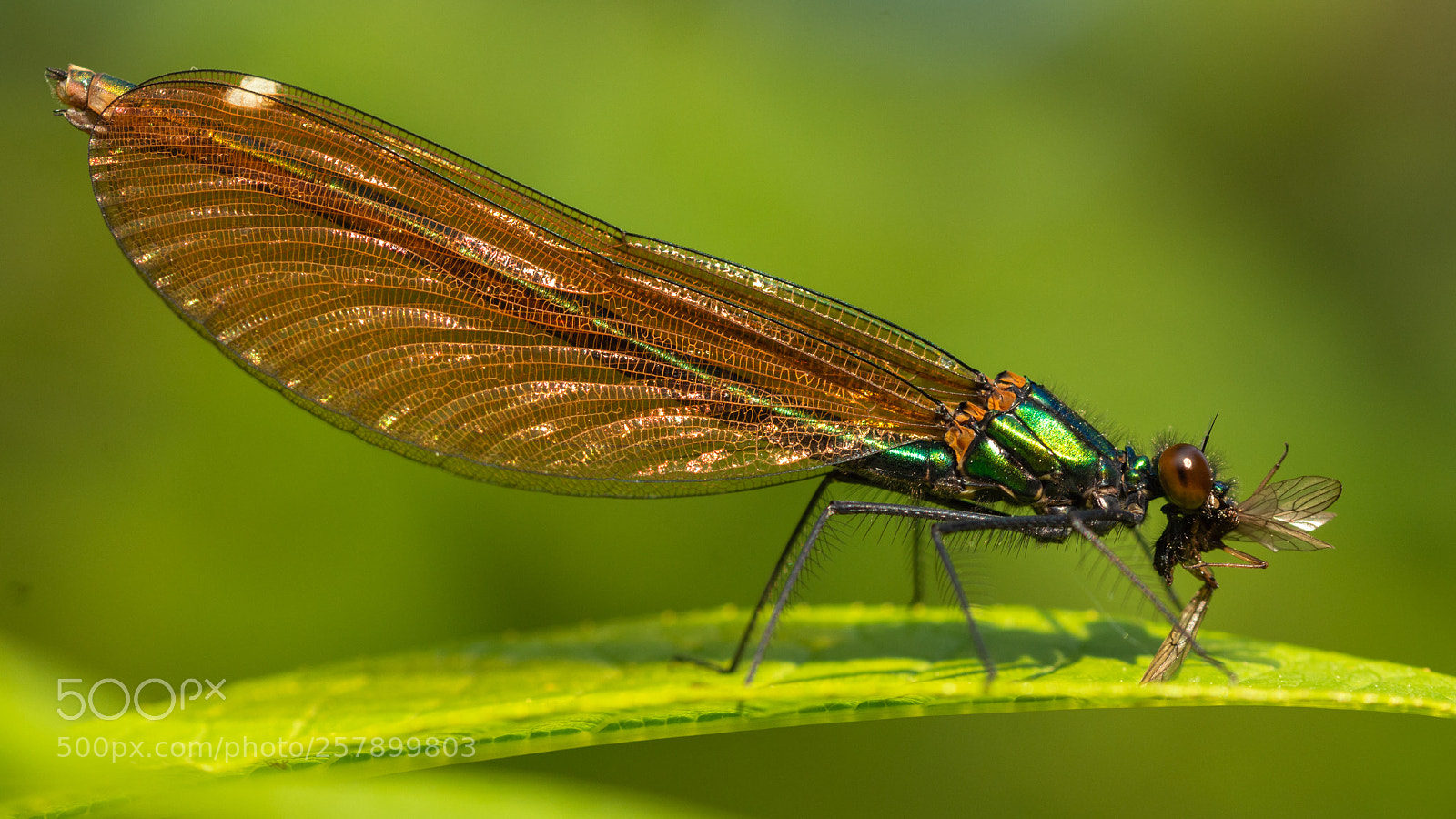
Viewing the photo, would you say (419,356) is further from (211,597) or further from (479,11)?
(479,11)

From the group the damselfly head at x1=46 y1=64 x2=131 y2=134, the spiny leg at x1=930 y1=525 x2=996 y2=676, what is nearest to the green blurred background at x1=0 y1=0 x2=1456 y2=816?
the spiny leg at x1=930 y1=525 x2=996 y2=676

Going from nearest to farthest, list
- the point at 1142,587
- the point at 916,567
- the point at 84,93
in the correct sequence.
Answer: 1. the point at 84,93
2. the point at 1142,587
3. the point at 916,567

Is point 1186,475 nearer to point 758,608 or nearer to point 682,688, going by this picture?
point 758,608

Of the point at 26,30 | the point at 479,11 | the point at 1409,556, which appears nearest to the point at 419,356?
the point at 479,11

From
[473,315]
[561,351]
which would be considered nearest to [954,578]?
[561,351]

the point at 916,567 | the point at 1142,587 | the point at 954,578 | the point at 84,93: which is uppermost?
the point at 84,93
